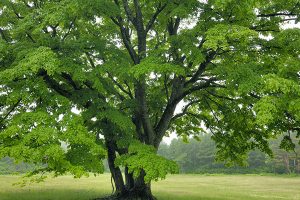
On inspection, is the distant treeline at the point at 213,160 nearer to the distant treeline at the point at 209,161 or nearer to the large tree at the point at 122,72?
the distant treeline at the point at 209,161

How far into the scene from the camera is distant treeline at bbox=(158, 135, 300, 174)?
7544 cm

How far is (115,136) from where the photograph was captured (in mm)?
15273

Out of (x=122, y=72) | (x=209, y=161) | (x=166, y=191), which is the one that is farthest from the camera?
(x=209, y=161)

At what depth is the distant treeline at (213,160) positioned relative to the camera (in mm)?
75438

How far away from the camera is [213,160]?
89312mm

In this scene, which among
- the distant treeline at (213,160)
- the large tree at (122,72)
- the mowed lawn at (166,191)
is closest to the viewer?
Result: the large tree at (122,72)

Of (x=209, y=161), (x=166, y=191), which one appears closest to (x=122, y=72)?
(x=166, y=191)

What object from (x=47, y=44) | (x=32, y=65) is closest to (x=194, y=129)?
(x=47, y=44)

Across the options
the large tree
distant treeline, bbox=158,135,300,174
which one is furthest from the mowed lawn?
distant treeline, bbox=158,135,300,174

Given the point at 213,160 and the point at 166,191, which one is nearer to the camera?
the point at 166,191

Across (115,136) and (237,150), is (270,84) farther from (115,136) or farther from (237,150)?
(237,150)

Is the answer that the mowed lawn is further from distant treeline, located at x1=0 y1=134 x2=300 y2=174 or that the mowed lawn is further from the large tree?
distant treeline, located at x1=0 y1=134 x2=300 y2=174

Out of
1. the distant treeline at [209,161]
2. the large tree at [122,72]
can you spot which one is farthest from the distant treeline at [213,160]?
the large tree at [122,72]

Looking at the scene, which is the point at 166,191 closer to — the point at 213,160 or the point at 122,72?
the point at 122,72
